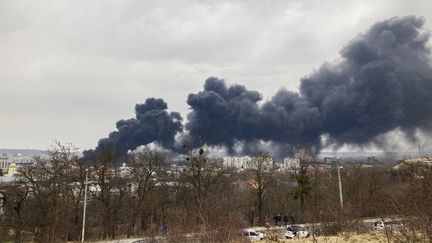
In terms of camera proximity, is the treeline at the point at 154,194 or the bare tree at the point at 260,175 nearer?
the treeline at the point at 154,194

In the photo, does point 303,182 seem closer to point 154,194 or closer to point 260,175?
point 260,175

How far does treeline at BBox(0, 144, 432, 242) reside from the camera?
31.4m

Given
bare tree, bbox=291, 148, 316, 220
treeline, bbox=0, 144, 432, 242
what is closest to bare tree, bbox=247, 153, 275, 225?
treeline, bbox=0, 144, 432, 242

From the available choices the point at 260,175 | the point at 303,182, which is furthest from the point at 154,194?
the point at 303,182

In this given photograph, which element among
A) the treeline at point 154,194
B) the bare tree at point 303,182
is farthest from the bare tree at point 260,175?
the bare tree at point 303,182

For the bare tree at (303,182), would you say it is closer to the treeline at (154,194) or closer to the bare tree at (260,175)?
the treeline at (154,194)

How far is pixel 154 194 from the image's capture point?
140 ft

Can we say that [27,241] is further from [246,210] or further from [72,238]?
[246,210]

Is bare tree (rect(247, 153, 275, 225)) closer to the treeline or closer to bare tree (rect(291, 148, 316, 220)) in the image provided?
the treeline

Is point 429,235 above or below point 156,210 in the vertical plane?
above

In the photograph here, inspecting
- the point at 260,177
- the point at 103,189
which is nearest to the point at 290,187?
the point at 260,177

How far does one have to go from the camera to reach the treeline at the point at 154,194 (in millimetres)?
31422

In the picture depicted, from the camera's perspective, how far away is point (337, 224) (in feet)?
70.0

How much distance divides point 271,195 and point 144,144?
195ft
